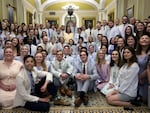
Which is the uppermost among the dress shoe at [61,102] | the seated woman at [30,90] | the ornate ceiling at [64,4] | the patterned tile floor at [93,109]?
the ornate ceiling at [64,4]

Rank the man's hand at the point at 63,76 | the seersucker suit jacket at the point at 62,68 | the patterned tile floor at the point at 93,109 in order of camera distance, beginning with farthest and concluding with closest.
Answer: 1. the seersucker suit jacket at the point at 62,68
2. the man's hand at the point at 63,76
3. the patterned tile floor at the point at 93,109

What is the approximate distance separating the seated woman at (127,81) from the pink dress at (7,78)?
186cm

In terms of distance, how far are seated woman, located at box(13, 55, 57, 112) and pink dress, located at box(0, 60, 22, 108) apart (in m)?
0.14

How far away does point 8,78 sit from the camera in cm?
384

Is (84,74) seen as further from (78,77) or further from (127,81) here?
(127,81)

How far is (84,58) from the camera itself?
15.8 ft

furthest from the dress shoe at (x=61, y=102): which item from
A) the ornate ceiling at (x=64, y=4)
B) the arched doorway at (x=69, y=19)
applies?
the arched doorway at (x=69, y=19)

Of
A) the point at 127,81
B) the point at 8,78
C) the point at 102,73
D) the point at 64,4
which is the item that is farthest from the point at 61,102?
the point at 64,4

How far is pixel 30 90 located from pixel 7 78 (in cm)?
47

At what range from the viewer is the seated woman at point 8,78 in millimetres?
3795

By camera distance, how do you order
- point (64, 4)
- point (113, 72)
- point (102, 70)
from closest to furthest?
point (113, 72)
point (102, 70)
point (64, 4)

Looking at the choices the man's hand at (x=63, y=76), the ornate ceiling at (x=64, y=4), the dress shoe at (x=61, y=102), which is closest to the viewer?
the dress shoe at (x=61, y=102)

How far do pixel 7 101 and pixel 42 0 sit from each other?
614 inches

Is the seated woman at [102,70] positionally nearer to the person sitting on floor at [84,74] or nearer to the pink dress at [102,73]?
the pink dress at [102,73]
